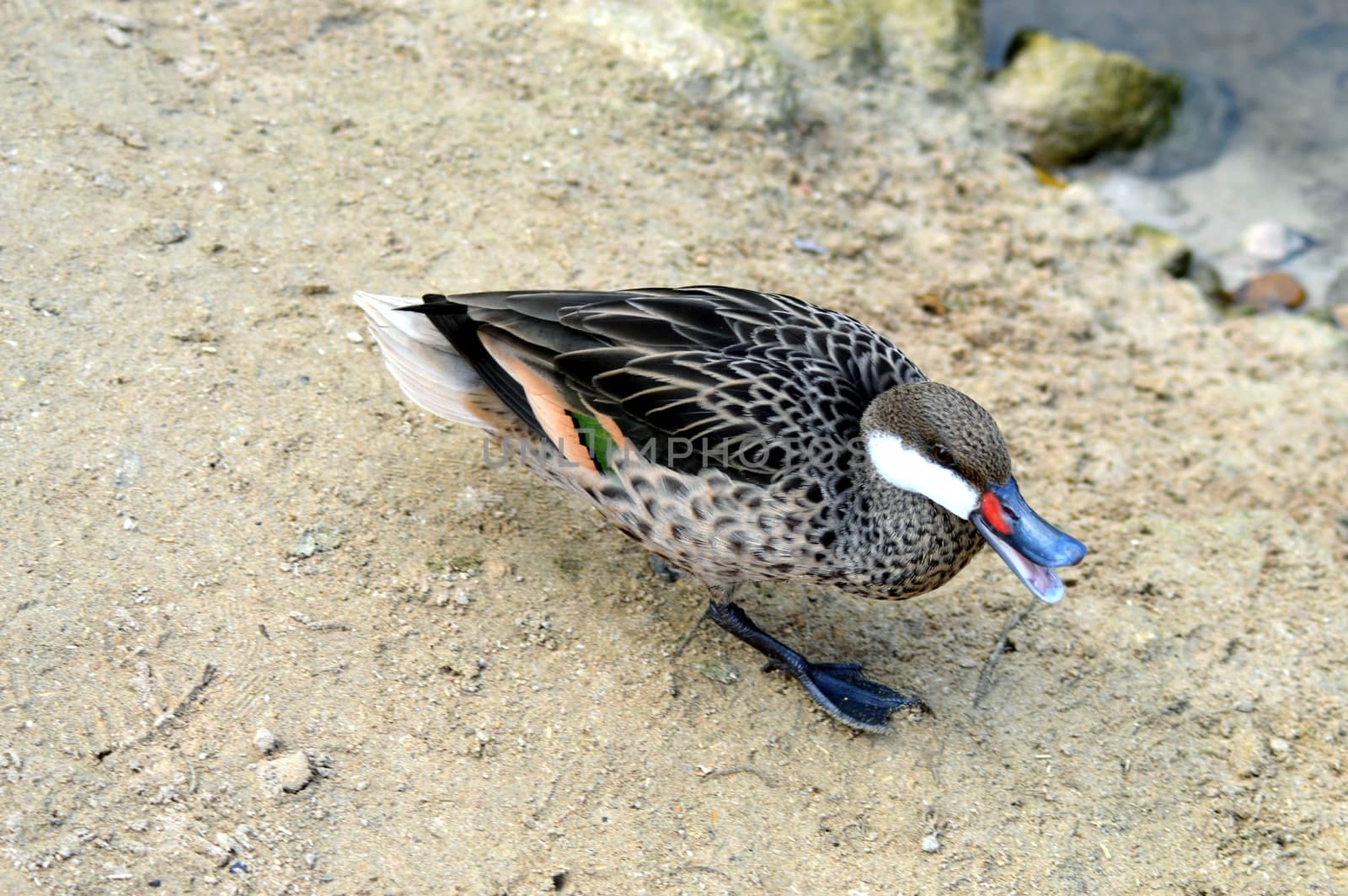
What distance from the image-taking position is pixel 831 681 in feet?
10.5

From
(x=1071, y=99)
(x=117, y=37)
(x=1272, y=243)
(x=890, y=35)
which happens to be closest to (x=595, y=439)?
(x=117, y=37)

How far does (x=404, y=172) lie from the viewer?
14.2 feet

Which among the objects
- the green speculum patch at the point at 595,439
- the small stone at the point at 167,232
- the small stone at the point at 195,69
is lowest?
the small stone at the point at 167,232

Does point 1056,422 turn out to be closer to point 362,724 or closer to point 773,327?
point 773,327

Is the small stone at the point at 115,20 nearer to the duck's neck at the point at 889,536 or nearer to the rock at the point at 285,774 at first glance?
the rock at the point at 285,774

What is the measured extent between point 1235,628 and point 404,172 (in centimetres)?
324

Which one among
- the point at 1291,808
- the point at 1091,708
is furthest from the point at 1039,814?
the point at 1291,808

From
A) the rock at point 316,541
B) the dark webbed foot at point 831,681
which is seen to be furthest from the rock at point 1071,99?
the rock at point 316,541

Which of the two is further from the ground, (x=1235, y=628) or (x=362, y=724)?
(x=1235, y=628)

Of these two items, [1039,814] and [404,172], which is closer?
[1039,814]

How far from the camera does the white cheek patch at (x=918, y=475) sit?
116 inches

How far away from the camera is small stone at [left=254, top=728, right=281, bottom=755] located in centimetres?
274

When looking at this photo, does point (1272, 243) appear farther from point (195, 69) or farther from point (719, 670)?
point (195, 69)

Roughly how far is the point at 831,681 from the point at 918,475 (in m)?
0.65
